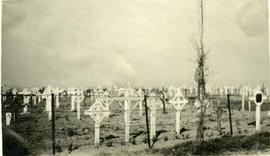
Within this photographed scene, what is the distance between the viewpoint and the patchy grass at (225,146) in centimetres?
430

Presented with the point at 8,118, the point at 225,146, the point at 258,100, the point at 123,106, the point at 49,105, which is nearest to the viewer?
the point at 8,118

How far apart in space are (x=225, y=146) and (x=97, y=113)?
4.14 feet

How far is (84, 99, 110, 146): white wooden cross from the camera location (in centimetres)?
419

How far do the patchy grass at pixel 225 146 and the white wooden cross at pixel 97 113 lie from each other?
539mm

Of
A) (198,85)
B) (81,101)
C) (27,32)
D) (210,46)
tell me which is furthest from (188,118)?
(27,32)

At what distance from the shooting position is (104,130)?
4.22 meters

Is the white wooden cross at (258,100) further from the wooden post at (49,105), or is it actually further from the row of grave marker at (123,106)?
the wooden post at (49,105)

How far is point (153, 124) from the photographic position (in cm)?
443

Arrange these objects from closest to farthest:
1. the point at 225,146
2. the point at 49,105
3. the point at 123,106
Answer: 1. the point at 49,105
2. the point at 123,106
3. the point at 225,146

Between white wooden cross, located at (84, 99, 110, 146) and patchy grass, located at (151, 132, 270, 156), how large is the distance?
0.54 metres

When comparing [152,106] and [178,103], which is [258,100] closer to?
[178,103]

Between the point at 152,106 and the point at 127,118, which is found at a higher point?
the point at 152,106

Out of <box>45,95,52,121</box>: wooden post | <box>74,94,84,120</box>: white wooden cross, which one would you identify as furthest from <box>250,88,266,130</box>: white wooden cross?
<box>45,95,52,121</box>: wooden post

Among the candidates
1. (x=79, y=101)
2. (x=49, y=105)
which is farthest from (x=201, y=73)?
(x=49, y=105)
